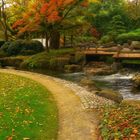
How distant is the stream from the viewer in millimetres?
23188

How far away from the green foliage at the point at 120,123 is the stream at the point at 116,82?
26.1 feet

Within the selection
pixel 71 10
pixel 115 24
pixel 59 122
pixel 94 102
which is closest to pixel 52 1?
pixel 71 10

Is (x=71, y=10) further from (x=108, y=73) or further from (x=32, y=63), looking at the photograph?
(x=108, y=73)

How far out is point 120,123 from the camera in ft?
40.1

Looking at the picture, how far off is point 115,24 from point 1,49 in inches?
779

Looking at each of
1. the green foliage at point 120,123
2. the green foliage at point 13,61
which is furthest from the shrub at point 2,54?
the green foliage at point 120,123

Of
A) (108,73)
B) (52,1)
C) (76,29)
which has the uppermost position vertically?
(52,1)

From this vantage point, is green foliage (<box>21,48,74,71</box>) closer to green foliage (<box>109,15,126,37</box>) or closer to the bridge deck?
the bridge deck

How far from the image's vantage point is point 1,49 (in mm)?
44000

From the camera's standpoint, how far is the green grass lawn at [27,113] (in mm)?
11625

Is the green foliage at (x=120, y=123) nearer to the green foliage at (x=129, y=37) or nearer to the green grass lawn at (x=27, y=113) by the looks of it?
the green grass lawn at (x=27, y=113)

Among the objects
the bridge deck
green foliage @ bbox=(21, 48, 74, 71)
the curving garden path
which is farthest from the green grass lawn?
the bridge deck

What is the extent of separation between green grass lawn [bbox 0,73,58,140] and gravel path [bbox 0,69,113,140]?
0.36 m

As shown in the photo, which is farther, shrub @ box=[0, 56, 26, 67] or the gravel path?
shrub @ box=[0, 56, 26, 67]
